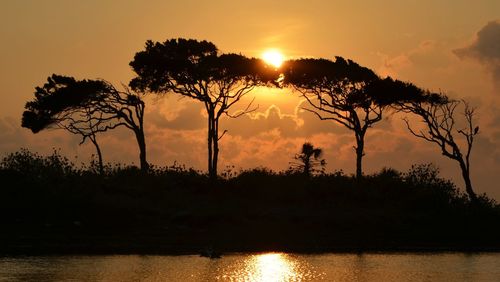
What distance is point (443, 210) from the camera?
194 feet

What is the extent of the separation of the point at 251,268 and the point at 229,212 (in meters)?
17.0

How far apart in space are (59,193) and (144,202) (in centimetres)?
646

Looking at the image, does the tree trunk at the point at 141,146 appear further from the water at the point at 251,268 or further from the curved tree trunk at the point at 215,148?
the water at the point at 251,268

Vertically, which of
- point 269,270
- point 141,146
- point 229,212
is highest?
point 141,146

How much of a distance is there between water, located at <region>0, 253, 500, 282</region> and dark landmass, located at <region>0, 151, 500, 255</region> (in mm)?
3516

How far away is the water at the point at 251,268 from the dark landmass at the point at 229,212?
11.5 ft

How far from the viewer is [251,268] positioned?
3756 centimetres

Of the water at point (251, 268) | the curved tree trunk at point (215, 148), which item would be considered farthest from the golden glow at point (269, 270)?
the curved tree trunk at point (215, 148)

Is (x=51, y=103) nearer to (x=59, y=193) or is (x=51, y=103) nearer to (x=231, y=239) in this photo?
(x=59, y=193)

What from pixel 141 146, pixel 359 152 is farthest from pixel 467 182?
pixel 141 146

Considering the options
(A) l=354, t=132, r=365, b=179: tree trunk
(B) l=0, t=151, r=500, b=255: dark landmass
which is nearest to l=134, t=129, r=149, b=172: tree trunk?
(B) l=0, t=151, r=500, b=255: dark landmass

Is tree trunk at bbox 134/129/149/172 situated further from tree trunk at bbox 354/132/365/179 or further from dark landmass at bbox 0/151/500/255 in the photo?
tree trunk at bbox 354/132/365/179

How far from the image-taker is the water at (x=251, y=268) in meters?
33.8

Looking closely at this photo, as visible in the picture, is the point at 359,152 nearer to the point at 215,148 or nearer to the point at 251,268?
the point at 215,148
